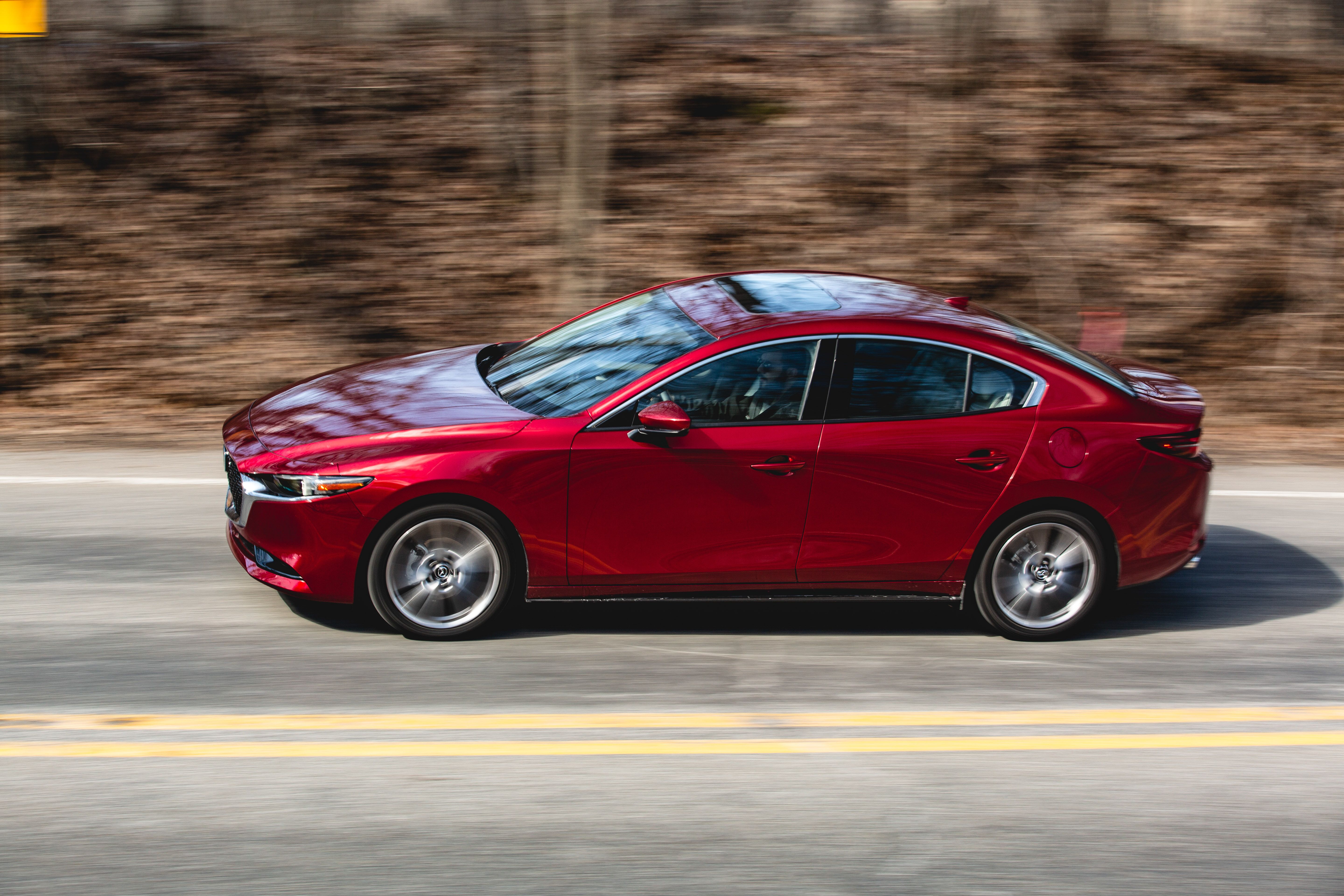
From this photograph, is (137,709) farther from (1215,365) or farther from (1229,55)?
(1229,55)

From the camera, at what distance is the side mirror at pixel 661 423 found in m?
5.48

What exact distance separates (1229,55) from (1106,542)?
41.0 ft

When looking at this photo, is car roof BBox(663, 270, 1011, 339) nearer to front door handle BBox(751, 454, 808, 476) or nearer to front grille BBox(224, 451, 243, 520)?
front door handle BBox(751, 454, 808, 476)

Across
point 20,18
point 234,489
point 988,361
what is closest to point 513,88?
point 20,18

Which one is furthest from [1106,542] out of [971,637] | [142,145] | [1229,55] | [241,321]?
[1229,55]

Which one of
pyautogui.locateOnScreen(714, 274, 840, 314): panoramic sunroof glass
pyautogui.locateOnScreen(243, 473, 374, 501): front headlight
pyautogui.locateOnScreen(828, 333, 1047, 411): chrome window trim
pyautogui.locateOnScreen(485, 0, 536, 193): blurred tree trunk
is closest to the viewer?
pyautogui.locateOnScreen(243, 473, 374, 501): front headlight

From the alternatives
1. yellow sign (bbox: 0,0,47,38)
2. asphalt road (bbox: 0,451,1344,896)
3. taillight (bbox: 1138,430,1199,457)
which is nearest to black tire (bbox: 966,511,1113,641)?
asphalt road (bbox: 0,451,1344,896)

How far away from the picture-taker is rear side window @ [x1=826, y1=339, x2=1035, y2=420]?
18.8 feet

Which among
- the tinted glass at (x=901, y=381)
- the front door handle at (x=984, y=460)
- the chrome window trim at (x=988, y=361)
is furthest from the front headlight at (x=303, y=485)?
the front door handle at (x=984, y=460)

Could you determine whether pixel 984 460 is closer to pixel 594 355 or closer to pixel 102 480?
pixel 594 355

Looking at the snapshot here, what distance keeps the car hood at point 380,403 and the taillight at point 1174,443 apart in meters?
2.74

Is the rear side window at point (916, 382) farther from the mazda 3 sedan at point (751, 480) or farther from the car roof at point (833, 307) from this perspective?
the car roof at point (833, 307)

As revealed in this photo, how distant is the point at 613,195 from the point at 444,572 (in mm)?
8955

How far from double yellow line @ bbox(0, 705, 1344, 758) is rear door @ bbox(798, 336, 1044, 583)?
814mm
